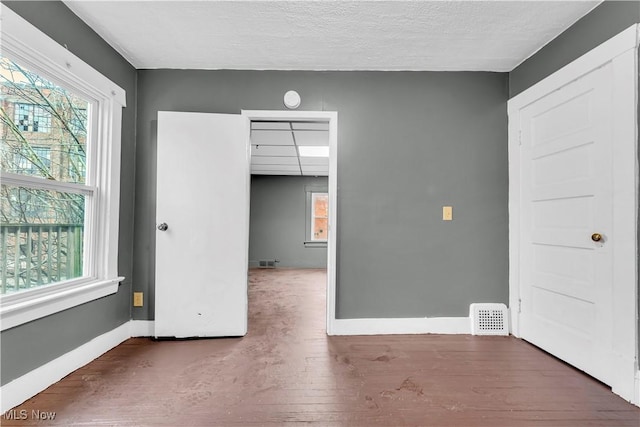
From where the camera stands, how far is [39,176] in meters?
1.84

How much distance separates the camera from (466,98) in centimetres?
277

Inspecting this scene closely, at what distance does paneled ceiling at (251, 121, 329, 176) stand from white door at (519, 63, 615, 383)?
74.0 inches

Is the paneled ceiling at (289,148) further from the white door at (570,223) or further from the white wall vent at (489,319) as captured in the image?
the white wall vent at (489,319)

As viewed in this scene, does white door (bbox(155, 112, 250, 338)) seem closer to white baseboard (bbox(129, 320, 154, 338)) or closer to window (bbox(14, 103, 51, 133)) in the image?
white baseboard (bbox(129, 320, 154, 338))

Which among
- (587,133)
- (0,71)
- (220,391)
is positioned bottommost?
(220,391)

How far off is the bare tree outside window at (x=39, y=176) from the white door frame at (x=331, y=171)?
1.27 meters

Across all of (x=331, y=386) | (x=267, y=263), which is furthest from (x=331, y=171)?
(x=267, y=263)

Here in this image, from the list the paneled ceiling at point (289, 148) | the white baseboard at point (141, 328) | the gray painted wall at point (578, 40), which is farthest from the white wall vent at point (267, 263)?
the gray painted wall at point (578, 40)

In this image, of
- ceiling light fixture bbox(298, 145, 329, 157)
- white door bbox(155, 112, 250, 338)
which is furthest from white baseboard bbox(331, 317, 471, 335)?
ceiling light fixture bbox(298, 145, 329, 157)

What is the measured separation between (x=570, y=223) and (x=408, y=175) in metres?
1.21

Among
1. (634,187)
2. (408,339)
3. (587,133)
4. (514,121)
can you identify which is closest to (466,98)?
Result: (514,121)

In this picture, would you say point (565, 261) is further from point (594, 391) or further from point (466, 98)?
point (466, 98)

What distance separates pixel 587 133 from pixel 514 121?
73 cm

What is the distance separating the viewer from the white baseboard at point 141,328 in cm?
262
